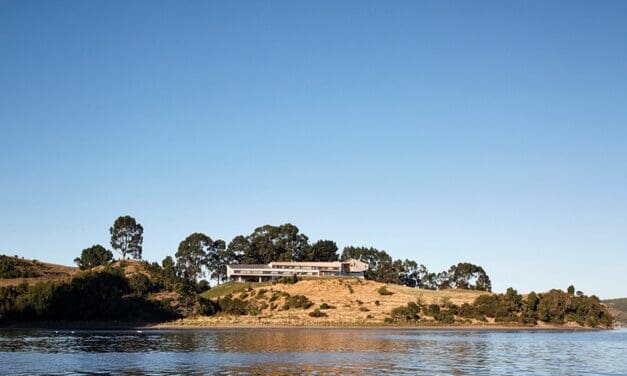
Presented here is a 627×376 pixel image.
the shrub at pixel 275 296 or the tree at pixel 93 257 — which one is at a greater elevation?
the tree at pixel 93 257

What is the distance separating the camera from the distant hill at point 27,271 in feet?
513

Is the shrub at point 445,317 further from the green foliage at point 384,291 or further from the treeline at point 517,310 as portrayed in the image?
the green foliage at point 384,291

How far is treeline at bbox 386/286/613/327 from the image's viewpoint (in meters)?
156

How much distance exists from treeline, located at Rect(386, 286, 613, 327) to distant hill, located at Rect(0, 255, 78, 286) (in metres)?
82.7

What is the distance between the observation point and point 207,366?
55.2m

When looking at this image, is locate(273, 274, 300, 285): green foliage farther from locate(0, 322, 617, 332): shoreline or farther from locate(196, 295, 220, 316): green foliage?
locate(0, 322, 617, 332): shoreline

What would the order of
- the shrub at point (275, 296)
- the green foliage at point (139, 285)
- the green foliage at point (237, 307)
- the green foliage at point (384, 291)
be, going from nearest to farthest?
the green foliage at point (139, 285) → the green foliage at point (237, 307) → the shrub at point (275, 296) → the green foliage at point (384, 291)

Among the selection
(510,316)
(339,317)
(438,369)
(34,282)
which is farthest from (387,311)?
(438,369)

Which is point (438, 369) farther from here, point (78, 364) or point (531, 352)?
point (78, 364)

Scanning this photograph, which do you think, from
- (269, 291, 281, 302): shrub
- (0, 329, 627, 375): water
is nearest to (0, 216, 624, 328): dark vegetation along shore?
(269, 291, 281, 302): shrub

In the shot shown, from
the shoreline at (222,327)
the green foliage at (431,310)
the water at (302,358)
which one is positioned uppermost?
the green foliage at (431,310)

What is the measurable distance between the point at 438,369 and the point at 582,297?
4890 inches

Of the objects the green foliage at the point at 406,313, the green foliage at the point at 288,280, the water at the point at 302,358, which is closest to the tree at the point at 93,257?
the green foliage at the point at 288,280

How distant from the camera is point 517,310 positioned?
523 ft
